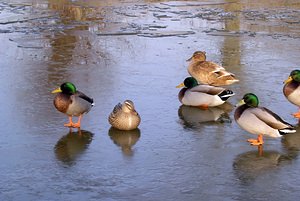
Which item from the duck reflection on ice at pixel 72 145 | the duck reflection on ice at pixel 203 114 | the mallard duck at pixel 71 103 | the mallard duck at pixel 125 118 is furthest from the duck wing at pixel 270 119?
the mallard duck at pixel 71 103

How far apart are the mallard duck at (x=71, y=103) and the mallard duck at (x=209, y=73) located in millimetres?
2006

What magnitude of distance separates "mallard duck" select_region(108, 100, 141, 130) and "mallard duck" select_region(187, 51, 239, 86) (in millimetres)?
1941

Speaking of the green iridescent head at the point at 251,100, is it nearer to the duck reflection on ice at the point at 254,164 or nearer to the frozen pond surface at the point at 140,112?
the frozen pond surface at the point at 140,112

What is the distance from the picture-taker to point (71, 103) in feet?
18.2

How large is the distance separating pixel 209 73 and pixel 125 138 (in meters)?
2.19

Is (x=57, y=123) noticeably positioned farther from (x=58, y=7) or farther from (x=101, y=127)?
(x=58, y=7)

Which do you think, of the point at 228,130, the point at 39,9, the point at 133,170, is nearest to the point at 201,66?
the point at 228,130

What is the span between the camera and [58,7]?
14.5m

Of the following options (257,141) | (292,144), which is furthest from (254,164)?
(292,144)

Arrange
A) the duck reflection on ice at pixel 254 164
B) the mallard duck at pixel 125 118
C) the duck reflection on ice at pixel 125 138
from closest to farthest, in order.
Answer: the duck reflection on ice at pixel 254 164 → the duck reflection on ice at pixel 125 138 → the mallard duck at pixel 125 118

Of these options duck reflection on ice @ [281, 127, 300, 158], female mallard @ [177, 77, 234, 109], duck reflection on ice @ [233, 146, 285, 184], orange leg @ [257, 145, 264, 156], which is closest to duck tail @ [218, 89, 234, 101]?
female mallard @ [177, 77, 234, 109]

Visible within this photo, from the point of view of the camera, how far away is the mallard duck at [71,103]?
5570mm

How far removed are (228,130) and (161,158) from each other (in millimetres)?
1022

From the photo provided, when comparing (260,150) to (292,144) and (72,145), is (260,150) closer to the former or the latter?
(292,144)
